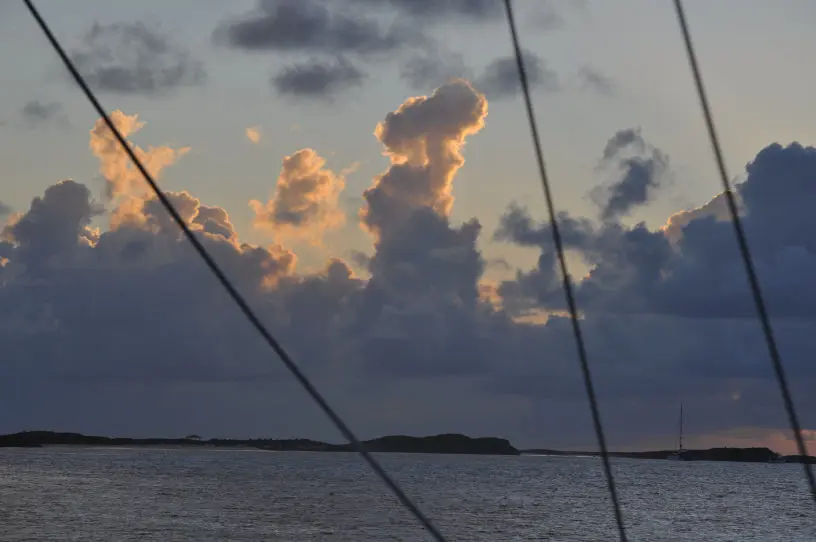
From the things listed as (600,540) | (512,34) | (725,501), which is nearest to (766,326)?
(512,34)

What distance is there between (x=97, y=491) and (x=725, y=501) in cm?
8698

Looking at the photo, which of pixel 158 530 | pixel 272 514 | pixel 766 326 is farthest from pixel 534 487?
pixel 766 326

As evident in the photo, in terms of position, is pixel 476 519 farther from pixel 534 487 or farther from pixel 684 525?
pixel 534 487

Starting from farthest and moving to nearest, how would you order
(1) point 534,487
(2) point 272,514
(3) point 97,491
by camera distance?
1. (1) point 534,487
2. (3) point 97,491
3. (2) point 272,514

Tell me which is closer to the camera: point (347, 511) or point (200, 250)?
point (200, 250)

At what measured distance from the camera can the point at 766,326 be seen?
34.1ft

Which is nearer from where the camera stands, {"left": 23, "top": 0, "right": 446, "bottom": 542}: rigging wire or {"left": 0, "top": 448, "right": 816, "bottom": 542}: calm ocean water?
{"left": 23, "top": 0, "right": 446, "bottom": 542}: rigging wire

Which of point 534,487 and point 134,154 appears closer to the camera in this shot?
point 134,154

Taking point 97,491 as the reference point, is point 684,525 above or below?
below

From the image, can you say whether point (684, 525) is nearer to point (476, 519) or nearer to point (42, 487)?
point (476, 519)

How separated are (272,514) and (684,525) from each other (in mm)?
41335

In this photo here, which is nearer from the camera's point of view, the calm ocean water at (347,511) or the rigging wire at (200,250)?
the rigging wire at (200,250)

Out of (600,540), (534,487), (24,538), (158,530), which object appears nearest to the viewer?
(24,538)

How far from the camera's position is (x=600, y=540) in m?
91.9
